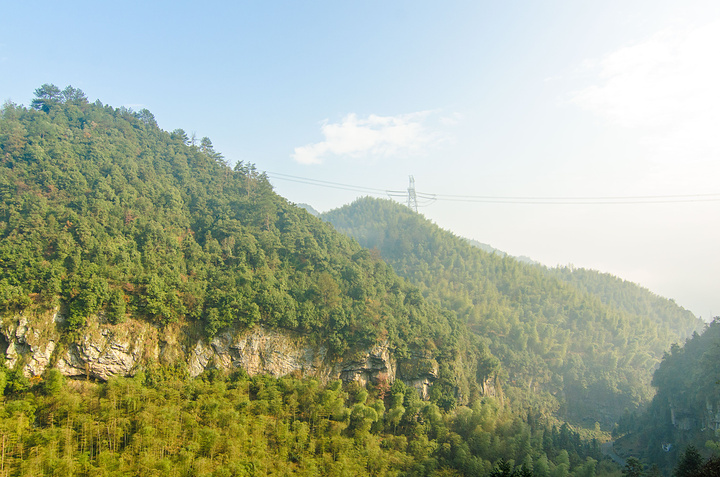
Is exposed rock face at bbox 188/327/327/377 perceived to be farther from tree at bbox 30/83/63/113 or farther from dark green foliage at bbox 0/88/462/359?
tree at bbox 30/83/63/113

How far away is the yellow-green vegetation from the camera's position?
2259cm

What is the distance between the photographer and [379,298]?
4622 centimetres

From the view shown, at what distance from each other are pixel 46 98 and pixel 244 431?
61.6 metres

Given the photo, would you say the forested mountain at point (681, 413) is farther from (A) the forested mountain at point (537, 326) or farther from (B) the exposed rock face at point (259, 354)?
(B) the exposed rock face at point (259, 354)

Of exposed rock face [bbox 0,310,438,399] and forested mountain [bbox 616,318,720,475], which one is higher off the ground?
exposed rock face [bbox 0,310,438,399]

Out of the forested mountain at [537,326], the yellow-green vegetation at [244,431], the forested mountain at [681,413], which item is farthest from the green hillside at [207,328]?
the forested mountain at [537,326]

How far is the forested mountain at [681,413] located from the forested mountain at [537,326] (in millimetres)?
11407

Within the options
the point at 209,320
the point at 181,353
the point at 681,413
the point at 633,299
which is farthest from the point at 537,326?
the point at 181,353

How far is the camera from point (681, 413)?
46875 millimetres

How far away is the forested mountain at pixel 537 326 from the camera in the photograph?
230 ft

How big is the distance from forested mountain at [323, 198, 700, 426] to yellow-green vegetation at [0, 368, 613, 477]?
30019 millimetres

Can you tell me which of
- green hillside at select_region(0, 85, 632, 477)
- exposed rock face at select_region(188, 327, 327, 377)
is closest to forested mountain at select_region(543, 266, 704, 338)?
green hillside at select_region(0, 85, 632, 477)

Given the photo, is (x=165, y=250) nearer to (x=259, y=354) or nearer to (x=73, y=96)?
(x=259, y=354)

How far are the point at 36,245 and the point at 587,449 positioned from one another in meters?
56.0
